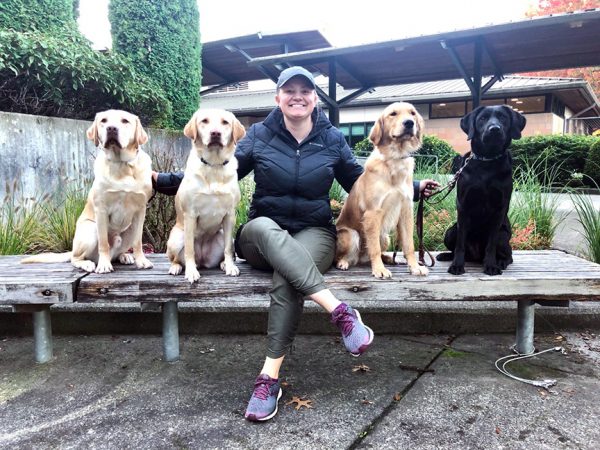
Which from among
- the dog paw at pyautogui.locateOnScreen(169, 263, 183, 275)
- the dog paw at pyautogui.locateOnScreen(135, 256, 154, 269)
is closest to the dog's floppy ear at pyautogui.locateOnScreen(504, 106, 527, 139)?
the dog paw at pyautogui.locateOnScreen(169, 263, 183, 275)

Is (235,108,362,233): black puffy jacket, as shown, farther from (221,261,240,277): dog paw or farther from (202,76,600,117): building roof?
(202,76,600,117): building roof

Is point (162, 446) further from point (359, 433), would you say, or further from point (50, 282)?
point (50, 282)

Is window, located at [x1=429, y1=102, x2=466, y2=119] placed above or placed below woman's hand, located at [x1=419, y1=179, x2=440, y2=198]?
above

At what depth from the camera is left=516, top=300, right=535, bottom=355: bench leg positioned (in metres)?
2.93

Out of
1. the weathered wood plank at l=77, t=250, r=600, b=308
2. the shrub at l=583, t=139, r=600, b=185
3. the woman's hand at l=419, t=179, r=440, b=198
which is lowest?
the weathered wood plank at l=77, t=250, r=600, b=308

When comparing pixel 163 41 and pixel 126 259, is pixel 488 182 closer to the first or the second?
pixel 126 259

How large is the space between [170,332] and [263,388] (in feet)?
2.93

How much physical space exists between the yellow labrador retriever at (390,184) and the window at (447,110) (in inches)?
666

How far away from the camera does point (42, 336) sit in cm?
295

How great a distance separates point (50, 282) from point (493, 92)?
1734 centimetres

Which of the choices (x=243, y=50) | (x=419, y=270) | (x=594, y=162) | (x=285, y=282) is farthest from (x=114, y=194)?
(x=594, y=162)

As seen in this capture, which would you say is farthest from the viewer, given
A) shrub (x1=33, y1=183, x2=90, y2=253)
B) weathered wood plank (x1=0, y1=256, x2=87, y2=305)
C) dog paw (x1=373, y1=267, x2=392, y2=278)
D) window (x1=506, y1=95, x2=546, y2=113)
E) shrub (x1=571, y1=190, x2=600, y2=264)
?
window (x1=506, y1=95, x2=546, y2=113)

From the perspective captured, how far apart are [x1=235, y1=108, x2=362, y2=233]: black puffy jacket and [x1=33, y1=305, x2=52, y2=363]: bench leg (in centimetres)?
147

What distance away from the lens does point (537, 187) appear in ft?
16.3
